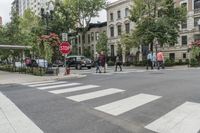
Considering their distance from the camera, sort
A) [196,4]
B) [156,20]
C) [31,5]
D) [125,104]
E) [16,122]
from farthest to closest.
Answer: [31,5]
[196,4]
[156,20]
[125,104]
[16,122]

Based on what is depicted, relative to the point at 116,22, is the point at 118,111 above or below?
below

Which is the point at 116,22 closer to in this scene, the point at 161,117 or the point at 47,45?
the point at 47,45

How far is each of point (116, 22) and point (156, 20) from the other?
21.8m

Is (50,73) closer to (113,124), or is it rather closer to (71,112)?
(71,112)

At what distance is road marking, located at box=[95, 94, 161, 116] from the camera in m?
7.61

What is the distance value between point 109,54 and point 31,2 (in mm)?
84636

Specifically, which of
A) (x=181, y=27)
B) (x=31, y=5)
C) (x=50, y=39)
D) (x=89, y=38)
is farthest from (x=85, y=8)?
(x=31, y=5)

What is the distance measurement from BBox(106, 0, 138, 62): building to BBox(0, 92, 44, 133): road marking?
48.4m

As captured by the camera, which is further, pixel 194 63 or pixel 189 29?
pixel 189 29

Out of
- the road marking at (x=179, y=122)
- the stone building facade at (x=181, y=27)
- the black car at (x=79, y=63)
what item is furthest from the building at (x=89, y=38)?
the road marking at (x=179, y=122)

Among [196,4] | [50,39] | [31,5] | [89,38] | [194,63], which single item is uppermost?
[31,5]

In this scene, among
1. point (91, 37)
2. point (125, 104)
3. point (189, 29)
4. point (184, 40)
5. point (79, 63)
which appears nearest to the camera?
point (125, 104)

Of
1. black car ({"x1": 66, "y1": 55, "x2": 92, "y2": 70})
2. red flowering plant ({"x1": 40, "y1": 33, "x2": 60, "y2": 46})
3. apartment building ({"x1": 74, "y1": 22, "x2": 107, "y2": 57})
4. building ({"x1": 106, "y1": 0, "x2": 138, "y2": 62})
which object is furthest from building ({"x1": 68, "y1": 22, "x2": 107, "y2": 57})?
red flowering plant ({"x1": 40, "y1": 33, "x2": 60, "y2": 46})

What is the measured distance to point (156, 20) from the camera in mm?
39594
